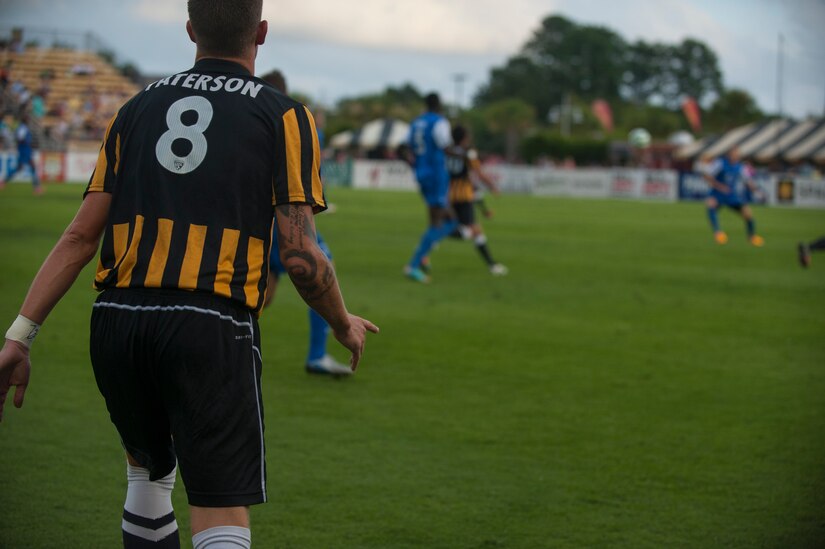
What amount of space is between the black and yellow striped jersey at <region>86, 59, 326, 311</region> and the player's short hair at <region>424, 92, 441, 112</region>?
12226mm

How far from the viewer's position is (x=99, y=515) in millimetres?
4957

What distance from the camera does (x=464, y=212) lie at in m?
17.2

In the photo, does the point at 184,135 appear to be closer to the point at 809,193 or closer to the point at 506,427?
the point at 506,427

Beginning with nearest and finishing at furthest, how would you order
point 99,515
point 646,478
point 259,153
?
1. point 259,153
2. point 99,515
3. point 646,478

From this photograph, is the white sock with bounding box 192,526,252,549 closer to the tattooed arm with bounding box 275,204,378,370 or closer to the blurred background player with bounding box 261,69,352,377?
the tattooed arm with bounding box 275,204,378,370

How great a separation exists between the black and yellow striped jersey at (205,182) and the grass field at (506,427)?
192 cm

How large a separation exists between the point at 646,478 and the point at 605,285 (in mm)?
9169

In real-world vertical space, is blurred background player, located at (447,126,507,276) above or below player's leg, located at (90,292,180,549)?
above

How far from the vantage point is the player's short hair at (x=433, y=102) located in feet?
50.2

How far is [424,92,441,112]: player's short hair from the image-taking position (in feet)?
50.2

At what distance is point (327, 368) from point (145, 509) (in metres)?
4.78

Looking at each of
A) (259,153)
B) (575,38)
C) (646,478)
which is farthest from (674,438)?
(575,38)

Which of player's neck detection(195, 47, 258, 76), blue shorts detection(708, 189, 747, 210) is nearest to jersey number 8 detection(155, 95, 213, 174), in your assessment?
player's neck detection(195, 47, 258, 76)

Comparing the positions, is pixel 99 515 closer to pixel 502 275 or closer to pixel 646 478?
pixel 646 478
